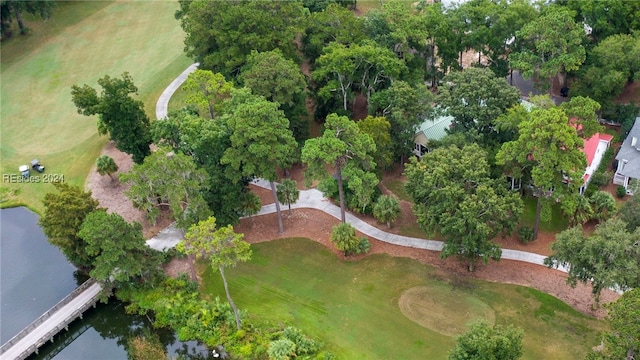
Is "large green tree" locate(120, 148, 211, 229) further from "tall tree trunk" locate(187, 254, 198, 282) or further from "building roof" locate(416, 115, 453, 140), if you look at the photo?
"building roof" locate(416, 115, 453, 140)

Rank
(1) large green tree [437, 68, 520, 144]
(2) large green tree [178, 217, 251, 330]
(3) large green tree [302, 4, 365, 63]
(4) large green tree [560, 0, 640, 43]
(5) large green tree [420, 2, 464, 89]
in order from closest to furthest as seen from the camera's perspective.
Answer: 1. (2) large green tree [178, 217, 251, 330]
2. (1) large green tree [437, 68, 520, 144]
3. (4) large green tree [560, 0, 640, 43]
4. (3) large green tree [302, 4, 365, 63]
5. (5) large green tree [420, 2, 464, 89]

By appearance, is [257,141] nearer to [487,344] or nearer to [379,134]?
[379,134]

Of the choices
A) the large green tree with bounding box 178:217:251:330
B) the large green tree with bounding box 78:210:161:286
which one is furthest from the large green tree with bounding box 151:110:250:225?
the large green tree with bounding box 178:217:251:330

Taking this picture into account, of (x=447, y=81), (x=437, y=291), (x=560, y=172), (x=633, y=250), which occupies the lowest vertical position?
(x=437, y=291)

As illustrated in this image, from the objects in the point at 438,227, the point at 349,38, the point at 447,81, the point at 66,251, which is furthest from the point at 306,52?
the point at 66,251

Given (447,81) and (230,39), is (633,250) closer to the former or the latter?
(447,81)

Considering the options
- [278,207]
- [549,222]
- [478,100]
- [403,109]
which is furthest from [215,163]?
[549,222]

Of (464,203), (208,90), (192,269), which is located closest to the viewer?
(464,203)
